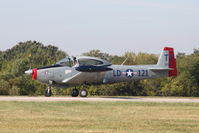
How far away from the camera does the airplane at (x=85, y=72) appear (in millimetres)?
29547

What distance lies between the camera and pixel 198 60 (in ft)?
138

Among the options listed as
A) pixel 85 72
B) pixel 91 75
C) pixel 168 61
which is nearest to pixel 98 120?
pixel 85 72

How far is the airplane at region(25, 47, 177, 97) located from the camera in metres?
29.5

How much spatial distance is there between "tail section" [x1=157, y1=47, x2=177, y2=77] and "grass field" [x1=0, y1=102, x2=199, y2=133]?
11.6 metres

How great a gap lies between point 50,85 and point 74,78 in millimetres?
1550

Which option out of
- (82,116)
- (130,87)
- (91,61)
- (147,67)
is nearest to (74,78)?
(91,61)

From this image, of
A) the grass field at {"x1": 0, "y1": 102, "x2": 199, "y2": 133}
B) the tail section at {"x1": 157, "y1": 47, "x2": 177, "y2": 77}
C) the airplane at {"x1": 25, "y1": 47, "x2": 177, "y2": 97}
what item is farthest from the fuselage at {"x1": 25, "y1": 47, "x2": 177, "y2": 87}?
the grass field at {"x1": 0, "y1": 102, "x2": 199, "y2": 133}

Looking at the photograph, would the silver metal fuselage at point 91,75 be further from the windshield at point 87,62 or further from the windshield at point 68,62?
the windshield at point 87,62

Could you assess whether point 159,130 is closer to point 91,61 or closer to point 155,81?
point 91,61

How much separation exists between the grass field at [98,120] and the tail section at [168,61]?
11.6 m

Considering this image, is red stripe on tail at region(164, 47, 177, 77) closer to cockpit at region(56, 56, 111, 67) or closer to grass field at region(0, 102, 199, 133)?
cockpit at region(56, 56, 111, 67)

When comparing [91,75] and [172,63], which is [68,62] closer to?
[91,75]

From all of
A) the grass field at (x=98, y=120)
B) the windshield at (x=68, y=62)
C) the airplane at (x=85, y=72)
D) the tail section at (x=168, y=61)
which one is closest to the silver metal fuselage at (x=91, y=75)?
the airplane at (x=85, y=72)

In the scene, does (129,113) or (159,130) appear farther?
(129,113)
